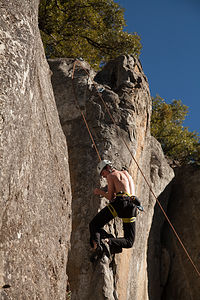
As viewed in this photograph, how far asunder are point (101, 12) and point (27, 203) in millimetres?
15590

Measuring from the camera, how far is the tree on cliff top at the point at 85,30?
16125mm

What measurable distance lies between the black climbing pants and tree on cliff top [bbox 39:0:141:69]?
10477mm

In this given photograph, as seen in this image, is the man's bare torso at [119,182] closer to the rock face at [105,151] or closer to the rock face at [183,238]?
the rock face at [105,151]

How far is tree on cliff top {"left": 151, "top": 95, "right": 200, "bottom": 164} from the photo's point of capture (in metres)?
20.4

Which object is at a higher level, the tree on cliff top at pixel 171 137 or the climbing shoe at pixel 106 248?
the tree on cliff top at pixel 171 137

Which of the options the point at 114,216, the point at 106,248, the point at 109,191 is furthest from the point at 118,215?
the point at 106,248

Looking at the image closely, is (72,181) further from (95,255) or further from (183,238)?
(183,238)

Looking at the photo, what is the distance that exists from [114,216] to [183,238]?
505 cm

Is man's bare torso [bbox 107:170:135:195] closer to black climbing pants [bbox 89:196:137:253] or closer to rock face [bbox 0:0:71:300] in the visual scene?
black climbing pants [bbox 89:196:137:253]

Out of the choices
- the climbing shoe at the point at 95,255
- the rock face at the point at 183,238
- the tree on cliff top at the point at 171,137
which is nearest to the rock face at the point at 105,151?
the climbing shoe at the point at 95,255

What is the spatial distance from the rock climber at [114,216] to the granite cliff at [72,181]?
17.4 inches

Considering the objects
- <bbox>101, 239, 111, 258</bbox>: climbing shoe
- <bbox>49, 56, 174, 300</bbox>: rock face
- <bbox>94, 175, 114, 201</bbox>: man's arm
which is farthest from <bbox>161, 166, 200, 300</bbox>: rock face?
<bbox>94, 175, 114, 201</bbox>: man's arm

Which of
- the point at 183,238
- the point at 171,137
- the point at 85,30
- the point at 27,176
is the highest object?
the point at 85,30

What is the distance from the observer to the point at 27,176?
192 inches
